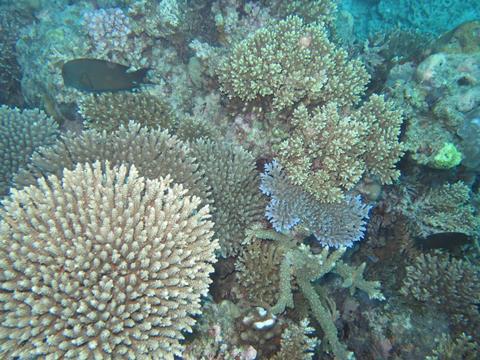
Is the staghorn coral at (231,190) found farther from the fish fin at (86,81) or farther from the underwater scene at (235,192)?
the fish fin at (86,81)

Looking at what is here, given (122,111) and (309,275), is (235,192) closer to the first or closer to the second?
(309,275)

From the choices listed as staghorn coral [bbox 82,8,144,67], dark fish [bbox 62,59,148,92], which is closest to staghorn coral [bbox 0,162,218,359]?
dark fish [bbox 62,59,148,92]

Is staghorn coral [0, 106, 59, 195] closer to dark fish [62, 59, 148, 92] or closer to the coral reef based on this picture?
dark fish [62, 59, 148, 92]

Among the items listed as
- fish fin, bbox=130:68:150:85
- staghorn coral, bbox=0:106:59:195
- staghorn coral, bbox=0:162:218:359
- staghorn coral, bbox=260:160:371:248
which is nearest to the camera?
staghorn coral, bbox=0:162:218:359

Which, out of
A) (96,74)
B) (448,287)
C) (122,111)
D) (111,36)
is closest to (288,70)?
(122,111)

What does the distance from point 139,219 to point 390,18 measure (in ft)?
41.6

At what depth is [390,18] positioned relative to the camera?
12.0 metres

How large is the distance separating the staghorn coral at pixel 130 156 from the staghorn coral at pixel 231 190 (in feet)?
0.76

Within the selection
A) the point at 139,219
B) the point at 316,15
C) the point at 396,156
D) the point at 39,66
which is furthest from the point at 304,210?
the point at 39,66

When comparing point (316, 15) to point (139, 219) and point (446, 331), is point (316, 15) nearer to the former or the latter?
point (139, 219)

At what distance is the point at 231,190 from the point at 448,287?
317cm

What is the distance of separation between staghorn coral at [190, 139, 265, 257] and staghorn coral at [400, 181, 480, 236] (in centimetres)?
241

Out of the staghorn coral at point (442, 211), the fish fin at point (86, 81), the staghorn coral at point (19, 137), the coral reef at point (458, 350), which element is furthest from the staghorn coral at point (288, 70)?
the coral reef at point (458, 350)

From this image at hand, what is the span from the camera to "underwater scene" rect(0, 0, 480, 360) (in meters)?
2.61
